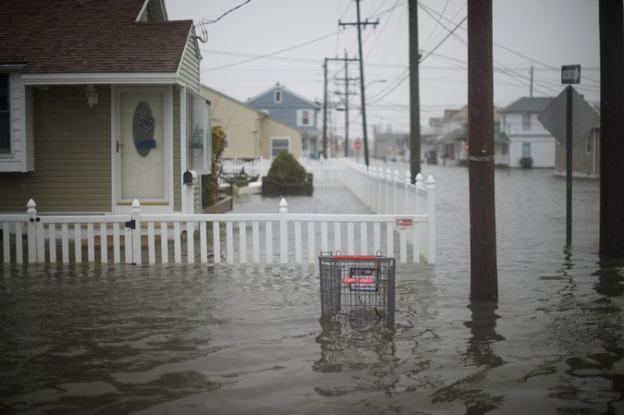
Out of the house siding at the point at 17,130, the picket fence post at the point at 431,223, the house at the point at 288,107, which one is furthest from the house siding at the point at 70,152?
the house at the point at 288,107

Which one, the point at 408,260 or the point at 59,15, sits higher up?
the point at 59,15

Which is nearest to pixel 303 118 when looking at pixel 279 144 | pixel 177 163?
pixel 279 144

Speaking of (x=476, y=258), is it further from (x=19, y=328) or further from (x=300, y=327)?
(x=19, y=328)

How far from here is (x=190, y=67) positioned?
15750 mm

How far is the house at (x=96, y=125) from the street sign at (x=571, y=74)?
23.7ft

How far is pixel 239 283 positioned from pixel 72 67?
21.5 ft

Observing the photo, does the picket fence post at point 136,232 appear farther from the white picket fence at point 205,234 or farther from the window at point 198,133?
the window at point 198,133

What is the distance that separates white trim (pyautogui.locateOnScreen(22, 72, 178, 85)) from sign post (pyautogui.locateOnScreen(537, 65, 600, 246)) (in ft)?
23.2

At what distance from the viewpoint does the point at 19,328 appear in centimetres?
757

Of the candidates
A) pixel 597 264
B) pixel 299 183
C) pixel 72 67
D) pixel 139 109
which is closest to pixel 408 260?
pixel 597 264

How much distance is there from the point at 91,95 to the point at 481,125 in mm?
9027

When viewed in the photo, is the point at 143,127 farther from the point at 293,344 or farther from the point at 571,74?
the point at 293,344

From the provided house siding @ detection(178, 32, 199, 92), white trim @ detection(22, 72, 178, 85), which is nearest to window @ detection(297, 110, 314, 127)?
house siding @ detection(178, 32, 199, 92)

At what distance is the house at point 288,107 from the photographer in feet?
249
